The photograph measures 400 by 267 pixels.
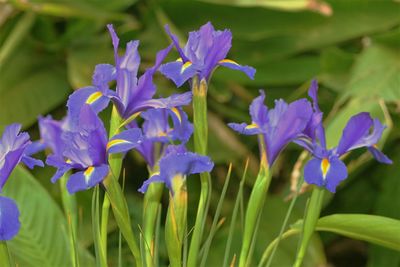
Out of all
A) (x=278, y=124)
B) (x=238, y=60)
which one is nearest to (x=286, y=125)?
(x=278, y=124)

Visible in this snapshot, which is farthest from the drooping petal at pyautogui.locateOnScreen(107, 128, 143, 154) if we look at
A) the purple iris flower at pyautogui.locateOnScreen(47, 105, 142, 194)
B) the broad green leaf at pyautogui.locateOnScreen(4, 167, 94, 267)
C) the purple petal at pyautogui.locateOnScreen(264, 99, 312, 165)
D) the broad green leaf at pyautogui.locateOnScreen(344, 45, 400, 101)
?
the broad green leaf at pyautogui.locateOnScreen(344, 45, 400, 101)

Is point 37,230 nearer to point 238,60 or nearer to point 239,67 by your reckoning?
point 239,67

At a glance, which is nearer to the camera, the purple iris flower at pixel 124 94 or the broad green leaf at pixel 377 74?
the purple iris flower at pixel 124 94

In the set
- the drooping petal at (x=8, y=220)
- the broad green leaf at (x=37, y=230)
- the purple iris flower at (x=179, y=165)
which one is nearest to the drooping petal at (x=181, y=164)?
the purple iris flower at (x=179, y=165)

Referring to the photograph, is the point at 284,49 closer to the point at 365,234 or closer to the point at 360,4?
the point at 360,4

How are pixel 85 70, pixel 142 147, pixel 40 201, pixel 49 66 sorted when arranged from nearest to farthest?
pixel 142 147 < pixel 40 201 < pixel 85 70 < pixel 49 66

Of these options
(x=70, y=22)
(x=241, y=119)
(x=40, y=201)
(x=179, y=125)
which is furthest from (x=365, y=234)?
(x=70, y=22)

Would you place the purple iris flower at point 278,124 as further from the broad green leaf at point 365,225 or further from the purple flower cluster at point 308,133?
the broad green leaf at point 365,225
